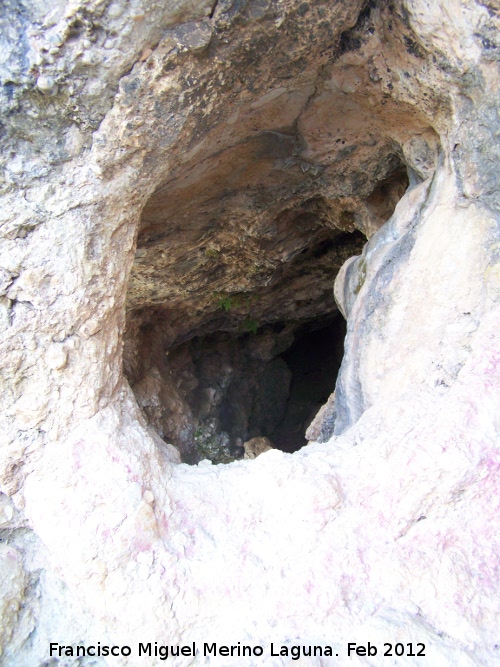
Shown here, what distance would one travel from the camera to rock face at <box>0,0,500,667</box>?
4.68 ft

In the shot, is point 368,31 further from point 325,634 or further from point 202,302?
point 202,302

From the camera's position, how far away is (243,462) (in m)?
1.95

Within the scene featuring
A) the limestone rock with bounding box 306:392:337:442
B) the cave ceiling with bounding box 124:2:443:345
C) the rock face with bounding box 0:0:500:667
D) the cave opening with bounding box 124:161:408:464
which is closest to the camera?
the rock face with bounding box 0:0:500:667

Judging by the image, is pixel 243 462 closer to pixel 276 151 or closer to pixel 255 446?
pixel 276 151

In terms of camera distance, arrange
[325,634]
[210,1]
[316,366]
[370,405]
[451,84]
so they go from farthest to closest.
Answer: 1. [316,366]
2. [370,405]
3. [451,84]
4. [325,634]
5. [210,1]

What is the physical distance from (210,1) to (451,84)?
2.75ft

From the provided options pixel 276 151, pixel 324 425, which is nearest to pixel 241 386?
pixel 324 425

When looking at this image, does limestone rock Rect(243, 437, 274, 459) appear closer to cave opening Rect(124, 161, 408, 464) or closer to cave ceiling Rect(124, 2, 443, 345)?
cave opening Rect(124, 161, 408, 464)

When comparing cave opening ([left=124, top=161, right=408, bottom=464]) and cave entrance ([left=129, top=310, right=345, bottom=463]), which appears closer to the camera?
cave opening ([left=124, top=161, right=408, bottom=464])

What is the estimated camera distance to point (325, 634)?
1471mm

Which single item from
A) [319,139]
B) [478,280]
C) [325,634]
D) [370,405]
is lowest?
[325,634]

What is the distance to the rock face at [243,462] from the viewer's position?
4.68ft

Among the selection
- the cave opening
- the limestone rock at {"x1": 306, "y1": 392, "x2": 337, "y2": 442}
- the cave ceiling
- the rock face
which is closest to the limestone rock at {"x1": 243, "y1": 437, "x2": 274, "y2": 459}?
the cave opening

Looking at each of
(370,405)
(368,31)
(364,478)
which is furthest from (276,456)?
(368,31)
